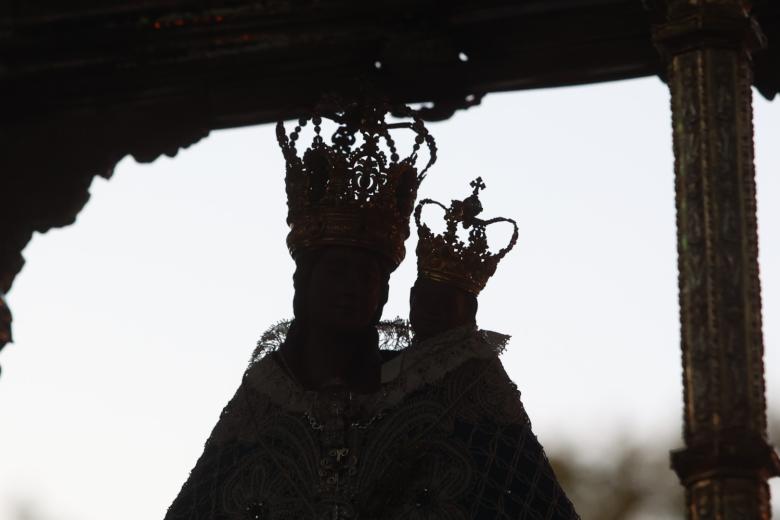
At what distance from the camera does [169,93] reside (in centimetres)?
933

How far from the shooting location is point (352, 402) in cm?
900

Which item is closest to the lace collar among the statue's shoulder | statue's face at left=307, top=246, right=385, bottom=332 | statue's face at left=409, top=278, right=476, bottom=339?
the statue's shoulder

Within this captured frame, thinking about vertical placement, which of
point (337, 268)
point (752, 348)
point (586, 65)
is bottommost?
point (752, 348)

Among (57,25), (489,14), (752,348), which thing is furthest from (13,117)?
(752,348)

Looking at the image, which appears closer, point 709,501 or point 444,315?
point 709,501

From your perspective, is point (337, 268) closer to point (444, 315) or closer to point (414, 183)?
point (414, 183)

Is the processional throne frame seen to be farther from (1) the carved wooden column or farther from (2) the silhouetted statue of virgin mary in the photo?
(2) the silhouetted statue of virgin mary

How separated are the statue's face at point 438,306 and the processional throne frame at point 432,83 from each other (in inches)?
57.5

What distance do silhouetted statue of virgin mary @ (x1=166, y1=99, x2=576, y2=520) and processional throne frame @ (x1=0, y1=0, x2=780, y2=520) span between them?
1.24ft

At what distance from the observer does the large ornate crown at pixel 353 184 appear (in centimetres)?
930

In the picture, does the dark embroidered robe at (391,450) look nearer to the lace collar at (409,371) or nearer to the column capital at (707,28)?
the lace collar at (409,371)

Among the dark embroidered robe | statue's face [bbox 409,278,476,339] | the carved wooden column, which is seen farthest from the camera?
statue's face [bbox 409,278,476,339]

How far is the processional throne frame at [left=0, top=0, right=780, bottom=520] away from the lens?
719cm

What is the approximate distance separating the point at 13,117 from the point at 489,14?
6.77 feet
